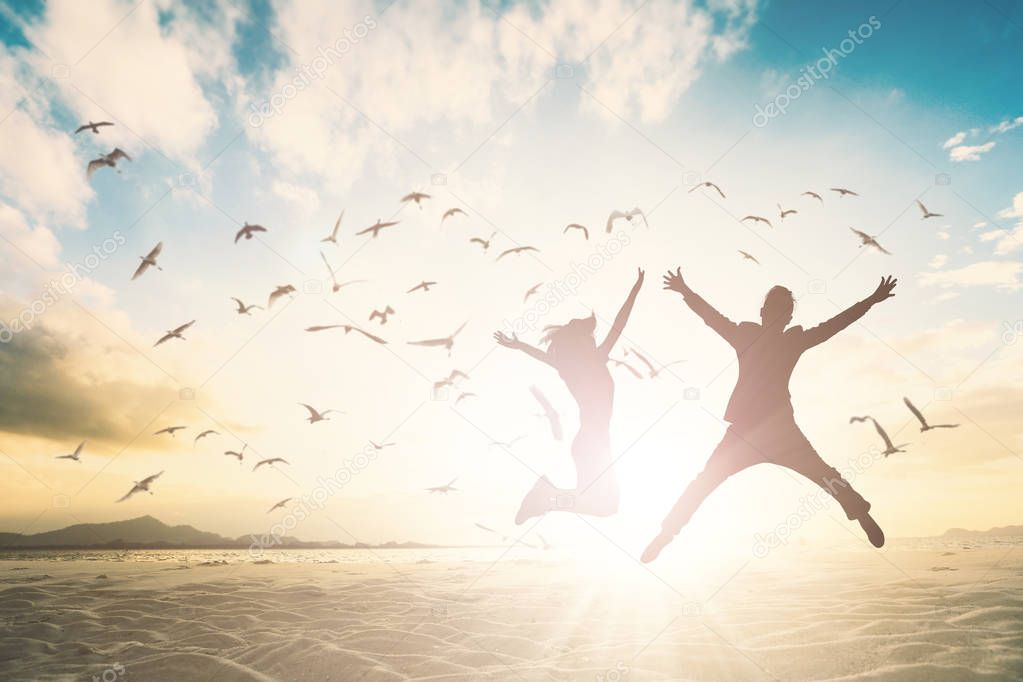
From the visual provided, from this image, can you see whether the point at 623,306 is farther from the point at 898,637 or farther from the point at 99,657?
the point at 99,657

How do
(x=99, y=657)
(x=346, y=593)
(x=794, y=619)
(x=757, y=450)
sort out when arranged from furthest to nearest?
1. (x=346, y=593)
2. (x=794, y=619)
3. (x=99, y=657)
4. (x=757, y=450)

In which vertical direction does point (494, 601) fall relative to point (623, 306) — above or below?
below

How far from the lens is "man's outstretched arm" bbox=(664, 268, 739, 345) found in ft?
12.2

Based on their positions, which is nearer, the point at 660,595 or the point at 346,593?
the point at 660,595

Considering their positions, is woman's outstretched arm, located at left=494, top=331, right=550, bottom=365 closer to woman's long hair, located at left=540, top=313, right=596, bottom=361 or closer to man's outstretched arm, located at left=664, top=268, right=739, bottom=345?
woman's long hair, located at left=540, top=313, right=596, bottom=361

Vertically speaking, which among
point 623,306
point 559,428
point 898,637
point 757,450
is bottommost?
point 898,637

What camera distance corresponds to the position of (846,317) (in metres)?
3.36

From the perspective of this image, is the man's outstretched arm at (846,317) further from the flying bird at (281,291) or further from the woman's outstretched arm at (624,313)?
the flying bird at (281,291)

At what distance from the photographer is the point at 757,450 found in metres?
3.20

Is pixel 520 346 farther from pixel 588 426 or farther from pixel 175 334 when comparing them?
pixel 175 334

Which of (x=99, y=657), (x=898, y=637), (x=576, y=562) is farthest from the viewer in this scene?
(x=576, y=562)

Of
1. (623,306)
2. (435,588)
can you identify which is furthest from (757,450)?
(435,588)

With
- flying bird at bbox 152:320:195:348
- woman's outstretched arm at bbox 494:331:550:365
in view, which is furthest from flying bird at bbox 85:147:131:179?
woman's outstretched arm at bbox 494:331:550:365

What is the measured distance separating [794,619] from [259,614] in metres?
8.74
